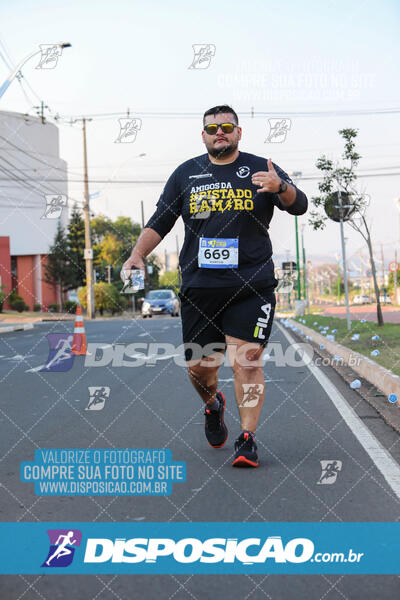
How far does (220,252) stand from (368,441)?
72.1 inches

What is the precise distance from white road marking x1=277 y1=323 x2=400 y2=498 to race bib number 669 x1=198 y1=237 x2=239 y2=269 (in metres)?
1.49

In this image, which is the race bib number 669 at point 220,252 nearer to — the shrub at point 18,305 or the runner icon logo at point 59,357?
the runner icon logo at point 59,357

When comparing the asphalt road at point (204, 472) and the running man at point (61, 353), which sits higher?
the asphalt road at point (204, 472)

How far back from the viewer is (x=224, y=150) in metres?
4.61

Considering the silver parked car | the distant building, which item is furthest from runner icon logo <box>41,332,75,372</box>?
the distant building

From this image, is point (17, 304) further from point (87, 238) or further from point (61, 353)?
point (61, 353)

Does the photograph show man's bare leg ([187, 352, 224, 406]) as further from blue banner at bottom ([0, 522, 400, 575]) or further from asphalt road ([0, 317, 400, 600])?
blue banner at bottom ([0, 522, 400, 575])

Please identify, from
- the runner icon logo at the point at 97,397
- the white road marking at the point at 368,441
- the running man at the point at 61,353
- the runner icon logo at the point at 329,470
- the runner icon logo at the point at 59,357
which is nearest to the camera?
the runner icon logo at the point at 329,470

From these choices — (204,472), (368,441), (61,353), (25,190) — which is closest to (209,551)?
(204,472)

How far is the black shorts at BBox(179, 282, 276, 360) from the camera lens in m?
4.61

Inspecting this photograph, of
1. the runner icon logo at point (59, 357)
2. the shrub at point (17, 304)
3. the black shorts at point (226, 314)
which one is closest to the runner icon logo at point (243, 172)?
the black shorts at point (226, 314)

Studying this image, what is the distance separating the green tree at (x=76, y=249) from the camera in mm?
58594

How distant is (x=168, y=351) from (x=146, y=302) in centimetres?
2435

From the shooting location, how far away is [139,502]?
388 centimetres
